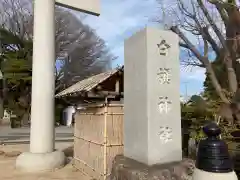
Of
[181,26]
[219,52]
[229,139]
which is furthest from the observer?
[181,26]

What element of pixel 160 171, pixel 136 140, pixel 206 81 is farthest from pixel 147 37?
pixel 206 81

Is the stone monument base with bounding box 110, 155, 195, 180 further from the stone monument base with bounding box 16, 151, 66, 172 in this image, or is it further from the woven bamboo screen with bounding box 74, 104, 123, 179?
the stone monument base with bounding box 16, 151, 66, 172

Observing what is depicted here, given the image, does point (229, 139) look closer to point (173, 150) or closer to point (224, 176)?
point (173, 150)

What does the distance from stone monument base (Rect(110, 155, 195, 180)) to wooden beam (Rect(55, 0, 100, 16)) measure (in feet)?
20.5

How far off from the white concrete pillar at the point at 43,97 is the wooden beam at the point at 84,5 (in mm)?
562

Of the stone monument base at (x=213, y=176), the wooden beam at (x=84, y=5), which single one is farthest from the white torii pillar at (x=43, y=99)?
the stone monument base at (x=213, y=176)

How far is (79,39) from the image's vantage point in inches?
1148

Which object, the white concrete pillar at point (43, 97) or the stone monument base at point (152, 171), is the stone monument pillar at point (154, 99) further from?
the white concrete pillar at point (43, 97)

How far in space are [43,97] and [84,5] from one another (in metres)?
3.61

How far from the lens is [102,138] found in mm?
5895

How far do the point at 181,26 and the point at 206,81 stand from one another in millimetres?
3956

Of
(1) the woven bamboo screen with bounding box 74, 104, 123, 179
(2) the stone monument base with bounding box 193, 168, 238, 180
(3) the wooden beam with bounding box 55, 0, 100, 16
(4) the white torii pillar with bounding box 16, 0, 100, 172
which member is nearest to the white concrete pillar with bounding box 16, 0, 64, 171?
(4) the white torii pillar with bounding box 16, 0, 100, 172

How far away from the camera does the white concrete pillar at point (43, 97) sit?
761 cm

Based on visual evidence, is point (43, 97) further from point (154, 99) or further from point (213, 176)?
point (213, 176)
